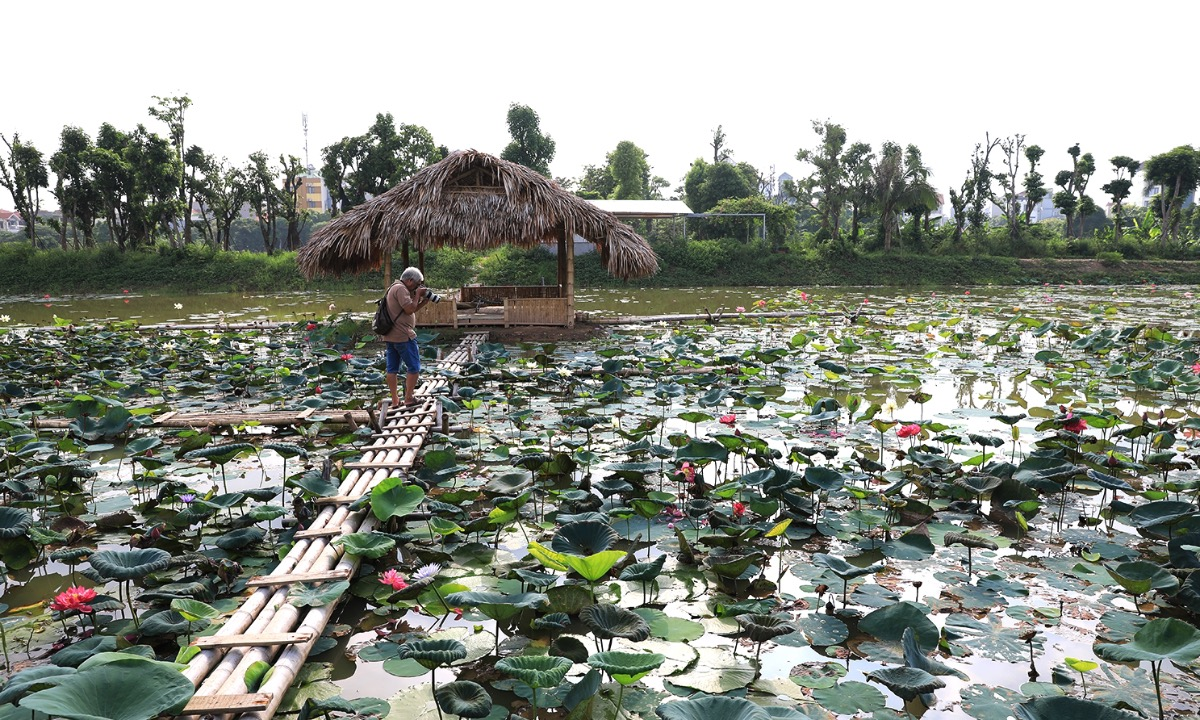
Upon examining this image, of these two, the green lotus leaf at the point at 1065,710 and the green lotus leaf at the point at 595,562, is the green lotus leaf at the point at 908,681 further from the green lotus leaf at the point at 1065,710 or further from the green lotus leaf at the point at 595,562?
the green lotus leaf at the point at 595,562

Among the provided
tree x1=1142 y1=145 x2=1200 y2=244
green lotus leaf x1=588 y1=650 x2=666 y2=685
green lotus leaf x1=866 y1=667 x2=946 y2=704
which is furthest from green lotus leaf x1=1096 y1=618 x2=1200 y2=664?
tree x1=1142 y1=145 x2=1200 y2=244

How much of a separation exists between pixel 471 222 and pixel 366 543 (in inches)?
318

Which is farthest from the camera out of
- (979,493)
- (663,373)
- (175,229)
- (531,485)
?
(175,229)

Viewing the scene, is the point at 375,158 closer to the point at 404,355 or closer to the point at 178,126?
the point at 178,126

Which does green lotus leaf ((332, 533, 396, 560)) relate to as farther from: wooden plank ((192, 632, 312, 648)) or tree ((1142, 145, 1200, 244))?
tree ((1142, 145, 1200, 244))

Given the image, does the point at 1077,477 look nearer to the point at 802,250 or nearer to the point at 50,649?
the point at 50,649

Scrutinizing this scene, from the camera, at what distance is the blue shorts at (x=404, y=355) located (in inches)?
217

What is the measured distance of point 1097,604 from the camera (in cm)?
270

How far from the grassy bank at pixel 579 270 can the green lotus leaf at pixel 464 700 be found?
2091cm

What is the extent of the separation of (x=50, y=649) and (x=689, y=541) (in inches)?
89.8

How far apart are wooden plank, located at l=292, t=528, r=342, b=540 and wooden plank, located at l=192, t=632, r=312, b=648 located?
74 cm

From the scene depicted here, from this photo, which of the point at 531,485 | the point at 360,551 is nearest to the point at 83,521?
the point at 360,551

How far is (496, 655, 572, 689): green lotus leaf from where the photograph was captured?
1.75 meters

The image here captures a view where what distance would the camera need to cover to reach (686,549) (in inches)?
117
